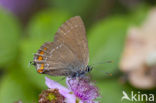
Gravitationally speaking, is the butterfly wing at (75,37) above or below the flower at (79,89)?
above

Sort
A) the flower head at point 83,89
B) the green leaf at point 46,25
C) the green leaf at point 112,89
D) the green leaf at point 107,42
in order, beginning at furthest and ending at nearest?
the green leaf at point 46,25 < the green leaf at point 107,42 < the green leaf at point 112,89 < the flower head at point 83,89

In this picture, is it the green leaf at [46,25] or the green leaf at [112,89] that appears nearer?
the green leaf at [112,89]

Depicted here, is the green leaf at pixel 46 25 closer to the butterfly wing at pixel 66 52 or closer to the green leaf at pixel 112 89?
the green leaf at pixel 112 89

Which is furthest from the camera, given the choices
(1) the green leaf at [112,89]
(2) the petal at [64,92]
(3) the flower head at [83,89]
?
(1) the green leaf at [112,89]

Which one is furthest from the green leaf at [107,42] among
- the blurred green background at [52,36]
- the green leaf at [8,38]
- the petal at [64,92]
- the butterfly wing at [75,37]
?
the petal at [64,92]

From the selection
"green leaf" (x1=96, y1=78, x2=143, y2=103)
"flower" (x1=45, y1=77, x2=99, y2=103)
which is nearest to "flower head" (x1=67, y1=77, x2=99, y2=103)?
"flower" (x1=45, y1=77, x2=99, y2=103)

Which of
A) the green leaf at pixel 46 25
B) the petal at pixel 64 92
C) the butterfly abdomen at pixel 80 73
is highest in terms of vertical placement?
the green leaf at pixel 46 25

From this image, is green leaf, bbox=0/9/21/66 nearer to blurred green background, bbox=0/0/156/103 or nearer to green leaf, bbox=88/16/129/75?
blurred green background, bbox=0/0/156/103

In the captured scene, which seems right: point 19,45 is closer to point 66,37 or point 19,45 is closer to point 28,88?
point 28,88
